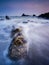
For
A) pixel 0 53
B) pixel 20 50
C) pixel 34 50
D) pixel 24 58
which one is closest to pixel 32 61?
pixel 24 58

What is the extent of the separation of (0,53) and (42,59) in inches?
89.0

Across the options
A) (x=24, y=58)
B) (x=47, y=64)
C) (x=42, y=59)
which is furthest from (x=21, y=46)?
(x=47, y=64)

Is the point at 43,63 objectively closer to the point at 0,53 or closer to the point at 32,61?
the point at 32,61

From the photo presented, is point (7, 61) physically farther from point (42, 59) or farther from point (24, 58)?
point (42, 59)

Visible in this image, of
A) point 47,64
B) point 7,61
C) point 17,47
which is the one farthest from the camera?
point 17,47

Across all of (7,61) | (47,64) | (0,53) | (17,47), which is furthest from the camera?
(0,53)

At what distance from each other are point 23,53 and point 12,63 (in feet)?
2.30

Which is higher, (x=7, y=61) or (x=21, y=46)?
(x=21, y=46)

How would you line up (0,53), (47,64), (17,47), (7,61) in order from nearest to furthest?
(47,64) → (7,61) → (17,47) → (0,53)

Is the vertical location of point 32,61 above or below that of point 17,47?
below

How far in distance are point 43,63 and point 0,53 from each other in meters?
2.45

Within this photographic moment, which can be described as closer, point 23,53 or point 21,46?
point 23,53

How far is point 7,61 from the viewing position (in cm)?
571

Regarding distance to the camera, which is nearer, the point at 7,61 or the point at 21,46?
the point at 7,61
